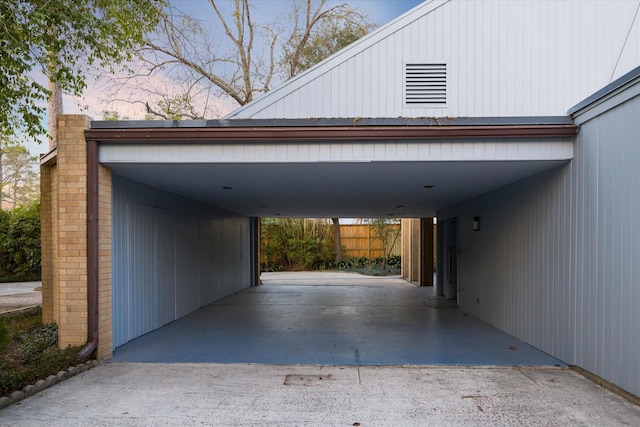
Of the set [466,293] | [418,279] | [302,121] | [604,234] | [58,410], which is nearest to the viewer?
[58,410]

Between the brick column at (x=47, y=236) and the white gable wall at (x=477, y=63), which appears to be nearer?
the white gable wall at (x=477, y=63)

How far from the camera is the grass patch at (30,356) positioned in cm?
353

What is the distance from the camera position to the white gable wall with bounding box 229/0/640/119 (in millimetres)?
5516

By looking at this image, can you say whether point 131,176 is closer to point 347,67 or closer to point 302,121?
point 302,121

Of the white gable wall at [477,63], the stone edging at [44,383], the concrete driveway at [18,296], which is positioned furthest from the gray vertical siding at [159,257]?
the concrete driveway at [18,296]

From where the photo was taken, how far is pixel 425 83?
5.64 meters

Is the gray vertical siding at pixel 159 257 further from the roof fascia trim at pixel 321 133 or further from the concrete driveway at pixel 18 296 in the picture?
the concrete driveway at pixel 18 296

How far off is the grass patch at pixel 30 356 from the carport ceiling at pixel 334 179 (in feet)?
7.12

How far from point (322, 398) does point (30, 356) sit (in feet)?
11.4

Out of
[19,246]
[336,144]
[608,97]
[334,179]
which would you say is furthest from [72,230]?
[19,246]

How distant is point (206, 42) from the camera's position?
13.8 meters

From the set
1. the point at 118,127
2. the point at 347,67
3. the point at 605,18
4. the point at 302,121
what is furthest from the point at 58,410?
the point at 605,18

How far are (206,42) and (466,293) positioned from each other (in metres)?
11.9

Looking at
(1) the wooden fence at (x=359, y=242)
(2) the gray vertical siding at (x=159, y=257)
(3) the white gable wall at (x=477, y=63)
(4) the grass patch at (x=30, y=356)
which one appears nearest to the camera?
(4) the grass patch at (x=30, y=356)
